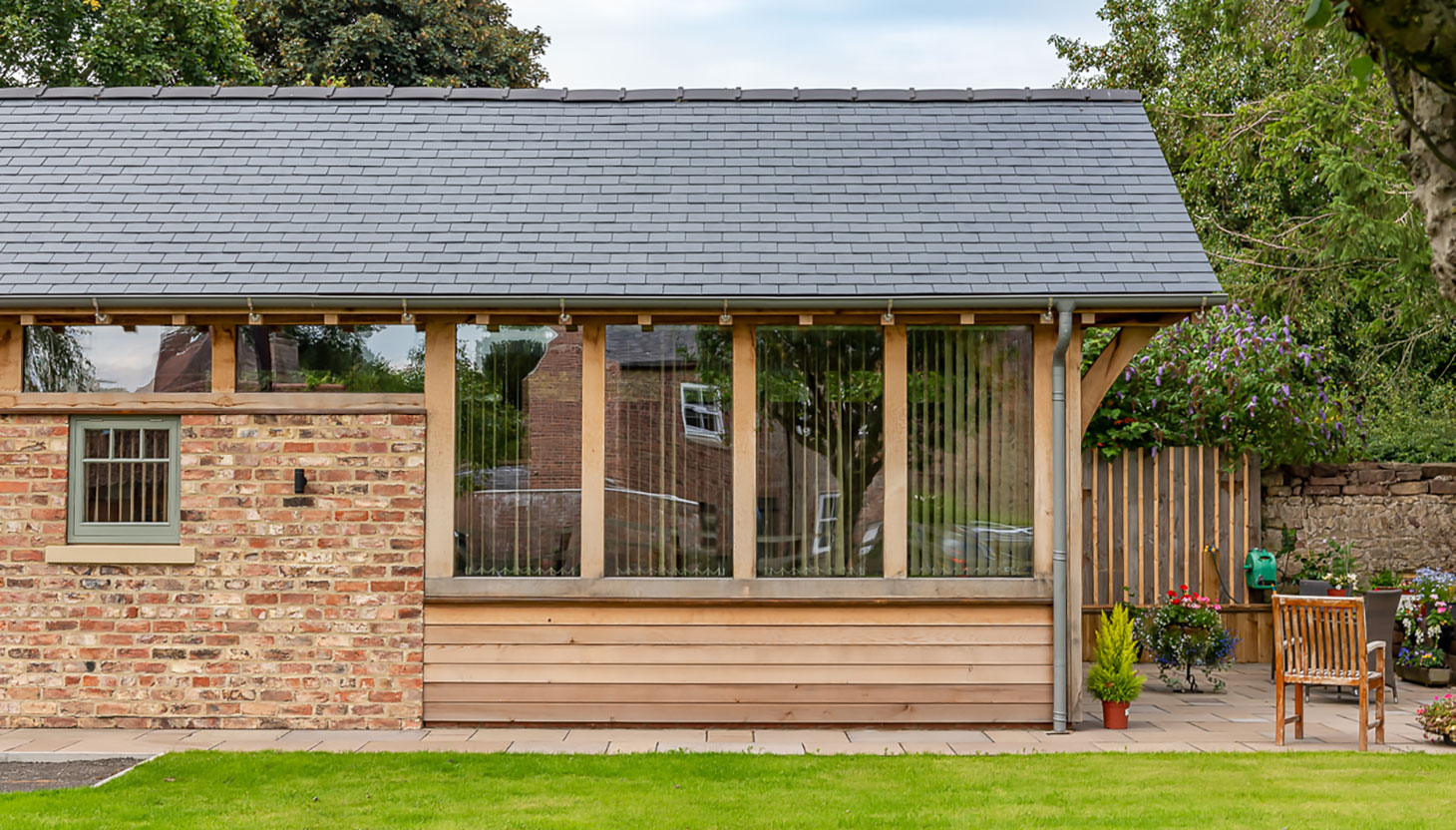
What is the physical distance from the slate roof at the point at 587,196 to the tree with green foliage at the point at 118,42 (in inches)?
341

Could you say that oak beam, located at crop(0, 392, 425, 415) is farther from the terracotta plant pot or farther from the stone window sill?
the terracotta plant pot

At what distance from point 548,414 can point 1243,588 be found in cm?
667

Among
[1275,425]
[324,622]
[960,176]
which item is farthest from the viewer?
[1275,425]

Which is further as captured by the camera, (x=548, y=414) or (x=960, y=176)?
(x=960, y=176)

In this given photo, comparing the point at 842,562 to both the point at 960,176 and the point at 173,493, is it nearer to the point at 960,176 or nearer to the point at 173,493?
the point at 960,176

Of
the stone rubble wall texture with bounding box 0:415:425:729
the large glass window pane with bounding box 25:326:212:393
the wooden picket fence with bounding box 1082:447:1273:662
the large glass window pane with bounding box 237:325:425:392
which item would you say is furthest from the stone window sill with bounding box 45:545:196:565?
the wooden picket fence with bounding box 1082:447:1273:662

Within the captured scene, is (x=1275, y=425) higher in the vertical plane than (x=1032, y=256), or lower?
lower

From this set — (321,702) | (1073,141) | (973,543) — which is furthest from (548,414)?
(1073,141)

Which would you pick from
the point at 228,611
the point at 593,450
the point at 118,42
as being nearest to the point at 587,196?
the point at 593,450

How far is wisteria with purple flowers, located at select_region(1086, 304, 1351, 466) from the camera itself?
10.6 metres

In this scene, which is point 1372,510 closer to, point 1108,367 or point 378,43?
point 1108,367

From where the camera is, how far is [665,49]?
94.7 ft

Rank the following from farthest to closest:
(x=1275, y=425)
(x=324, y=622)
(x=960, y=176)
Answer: (x=1275, y=425) → (x=960, y=176) → (x=324, y=622)

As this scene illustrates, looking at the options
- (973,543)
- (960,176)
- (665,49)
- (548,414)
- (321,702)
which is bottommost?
(321,702)
